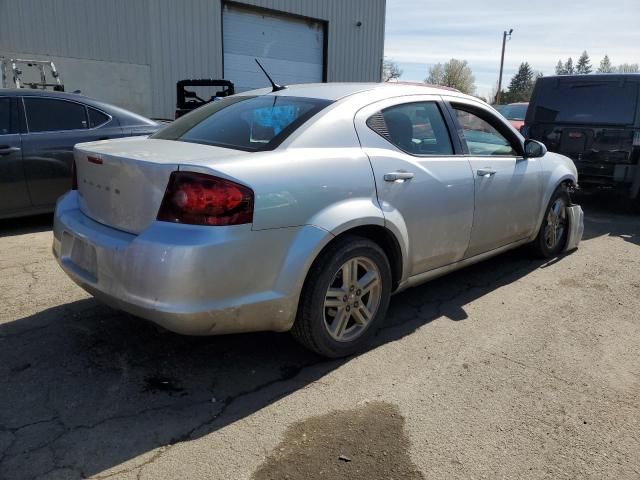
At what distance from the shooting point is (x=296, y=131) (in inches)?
119

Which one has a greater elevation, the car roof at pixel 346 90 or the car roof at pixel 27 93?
the car roof at pixel 346 90

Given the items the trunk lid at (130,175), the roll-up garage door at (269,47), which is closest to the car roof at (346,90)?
the trunk lid at (130,175)

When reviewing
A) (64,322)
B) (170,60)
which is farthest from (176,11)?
(64,322)

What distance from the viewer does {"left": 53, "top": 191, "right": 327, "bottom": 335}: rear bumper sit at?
2.50m

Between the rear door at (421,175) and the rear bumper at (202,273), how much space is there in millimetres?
710

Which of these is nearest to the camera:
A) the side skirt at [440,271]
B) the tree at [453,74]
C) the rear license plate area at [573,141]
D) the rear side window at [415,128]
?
the rear side window at [415,128]

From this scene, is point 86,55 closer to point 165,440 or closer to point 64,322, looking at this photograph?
point 64,322

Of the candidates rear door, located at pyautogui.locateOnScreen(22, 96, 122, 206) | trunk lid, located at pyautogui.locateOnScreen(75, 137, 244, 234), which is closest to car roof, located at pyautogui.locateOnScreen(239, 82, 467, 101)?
trunk lid, located at pyautogui.locateOnScreen(75, 137, 244, 234)

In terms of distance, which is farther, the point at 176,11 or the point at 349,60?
the point at 349,60

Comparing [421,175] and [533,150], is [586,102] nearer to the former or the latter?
[533,150]

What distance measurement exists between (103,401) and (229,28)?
43.3 feet

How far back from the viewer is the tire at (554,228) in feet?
16.7

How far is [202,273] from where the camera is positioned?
2.51 m

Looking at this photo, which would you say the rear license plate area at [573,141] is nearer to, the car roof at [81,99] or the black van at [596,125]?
the black van at [596,125]
